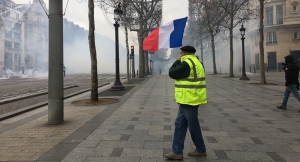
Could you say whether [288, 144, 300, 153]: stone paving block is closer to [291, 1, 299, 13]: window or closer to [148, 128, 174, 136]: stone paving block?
[148, 128, 174, 136]: stone paving block

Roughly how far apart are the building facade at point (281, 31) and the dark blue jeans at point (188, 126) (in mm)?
41829

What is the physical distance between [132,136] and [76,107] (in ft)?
14.3

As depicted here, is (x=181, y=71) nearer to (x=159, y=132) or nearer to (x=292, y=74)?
(x=159, y=132)

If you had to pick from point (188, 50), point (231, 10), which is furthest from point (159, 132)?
point (231, 10)

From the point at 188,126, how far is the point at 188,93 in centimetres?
56

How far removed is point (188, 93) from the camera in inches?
149

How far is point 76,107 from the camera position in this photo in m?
8.92

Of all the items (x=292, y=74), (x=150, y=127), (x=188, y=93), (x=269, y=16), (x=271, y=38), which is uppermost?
(x=269, y=16)

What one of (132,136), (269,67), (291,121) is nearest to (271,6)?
(269,67)

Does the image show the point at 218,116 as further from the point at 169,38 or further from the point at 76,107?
the point at 76,107

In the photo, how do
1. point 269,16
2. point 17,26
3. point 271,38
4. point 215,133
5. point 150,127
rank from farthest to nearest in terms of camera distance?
point 17,26, point 271,38, point 269,16, point 150,127, point 215,133

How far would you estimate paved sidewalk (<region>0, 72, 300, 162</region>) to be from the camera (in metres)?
4.10

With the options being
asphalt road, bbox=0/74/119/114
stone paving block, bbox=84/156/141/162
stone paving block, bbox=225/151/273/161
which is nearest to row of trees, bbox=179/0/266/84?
asphalt road, bbox=0/74/119/114

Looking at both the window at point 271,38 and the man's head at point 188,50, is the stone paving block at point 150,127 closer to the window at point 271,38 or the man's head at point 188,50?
the man's head at point 188,50
